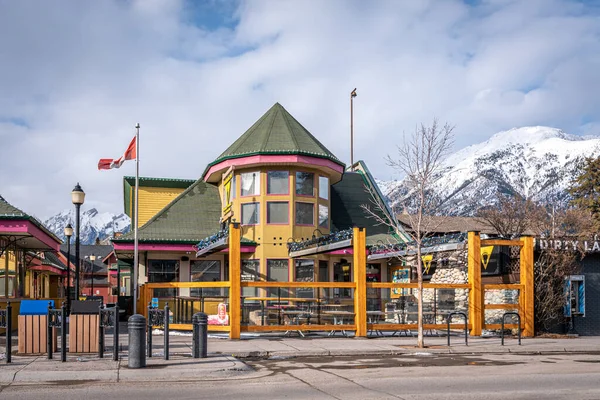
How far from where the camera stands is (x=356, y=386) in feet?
39.3

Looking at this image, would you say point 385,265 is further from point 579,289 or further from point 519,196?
point 519,196

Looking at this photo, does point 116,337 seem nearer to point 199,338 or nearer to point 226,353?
point 199,338

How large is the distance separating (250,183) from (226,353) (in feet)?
46.5

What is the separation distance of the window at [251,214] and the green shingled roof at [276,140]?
7.14ft

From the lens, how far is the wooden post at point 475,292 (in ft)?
72.4

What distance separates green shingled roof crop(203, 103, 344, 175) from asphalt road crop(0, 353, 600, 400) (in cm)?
1486

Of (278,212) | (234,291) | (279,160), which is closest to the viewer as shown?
(234,291)

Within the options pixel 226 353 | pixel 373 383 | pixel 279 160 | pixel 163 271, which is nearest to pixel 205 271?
pixel 163 271

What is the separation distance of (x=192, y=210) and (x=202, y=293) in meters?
11.4

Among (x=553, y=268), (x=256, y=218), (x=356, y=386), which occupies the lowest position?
(x=356, y=386)

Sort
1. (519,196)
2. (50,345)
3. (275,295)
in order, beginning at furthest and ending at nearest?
(519,196) < (275,295) < (50,345)

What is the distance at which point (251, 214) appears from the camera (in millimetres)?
30234

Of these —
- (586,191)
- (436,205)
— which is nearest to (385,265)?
(436,205)

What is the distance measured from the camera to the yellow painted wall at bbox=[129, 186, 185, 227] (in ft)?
119
